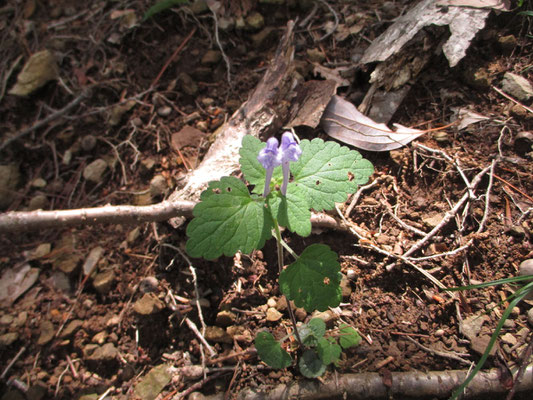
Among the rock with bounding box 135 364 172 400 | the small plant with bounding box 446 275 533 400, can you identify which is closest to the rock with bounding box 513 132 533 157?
the small plant with bounding box 446 275 533 400

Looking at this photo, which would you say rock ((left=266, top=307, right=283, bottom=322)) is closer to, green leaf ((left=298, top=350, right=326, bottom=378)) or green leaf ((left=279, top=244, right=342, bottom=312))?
green leaf ((left=298, top=350, right=326, bottom=378))

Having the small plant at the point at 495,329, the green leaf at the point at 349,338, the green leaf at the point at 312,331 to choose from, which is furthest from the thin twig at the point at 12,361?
the small plant at the point at 495,329

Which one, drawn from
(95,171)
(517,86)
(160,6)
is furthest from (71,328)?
(517,86)

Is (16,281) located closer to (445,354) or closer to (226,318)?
(226,318)

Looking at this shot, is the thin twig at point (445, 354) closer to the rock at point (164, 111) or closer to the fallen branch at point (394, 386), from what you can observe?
the fallen branch at point (394, 386)

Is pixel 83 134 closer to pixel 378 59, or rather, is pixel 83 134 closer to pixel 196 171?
pixel 196 171

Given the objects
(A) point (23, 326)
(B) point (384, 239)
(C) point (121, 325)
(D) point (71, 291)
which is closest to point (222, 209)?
(B) point (384, 239)
